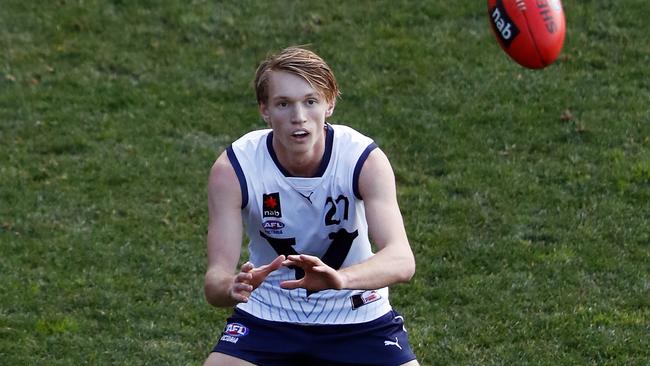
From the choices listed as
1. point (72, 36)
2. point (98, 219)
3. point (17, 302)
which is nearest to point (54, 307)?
point (17, 302)

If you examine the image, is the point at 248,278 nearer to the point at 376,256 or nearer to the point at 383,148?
the point at 376,256

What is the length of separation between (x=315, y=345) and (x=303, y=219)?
0.60 m

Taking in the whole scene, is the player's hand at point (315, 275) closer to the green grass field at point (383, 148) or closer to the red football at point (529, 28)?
the green grass field at point (383, 148)

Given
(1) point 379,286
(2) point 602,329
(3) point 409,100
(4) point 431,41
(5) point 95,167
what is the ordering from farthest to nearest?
(4) point 431,41, (3) point 409,100, (5) point 95,167, (2) point 602,329, (1) point 379,286

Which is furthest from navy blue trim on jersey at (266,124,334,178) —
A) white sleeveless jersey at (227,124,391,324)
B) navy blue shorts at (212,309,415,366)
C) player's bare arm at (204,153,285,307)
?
navy blue shorts at (212,309,415,366)

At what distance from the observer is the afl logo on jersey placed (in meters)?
5.90

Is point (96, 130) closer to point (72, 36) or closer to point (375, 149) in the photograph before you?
point (72, 36)

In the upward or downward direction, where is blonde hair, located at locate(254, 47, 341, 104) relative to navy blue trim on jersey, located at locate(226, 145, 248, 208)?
upward

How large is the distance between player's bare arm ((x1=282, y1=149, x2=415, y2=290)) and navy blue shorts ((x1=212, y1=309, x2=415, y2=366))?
484 millimetres

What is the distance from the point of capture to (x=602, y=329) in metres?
7.70

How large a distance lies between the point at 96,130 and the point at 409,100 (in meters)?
2.80

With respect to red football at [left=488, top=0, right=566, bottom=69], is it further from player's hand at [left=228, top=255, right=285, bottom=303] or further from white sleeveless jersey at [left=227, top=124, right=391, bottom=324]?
player's hand at [left=228, top=255, right=285, bottom=303]

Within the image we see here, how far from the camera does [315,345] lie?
19.1ft

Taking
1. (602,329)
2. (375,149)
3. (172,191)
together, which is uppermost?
(375,149)
